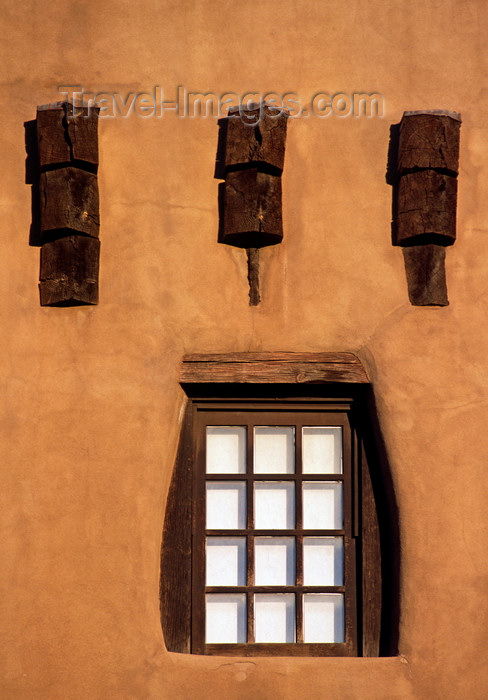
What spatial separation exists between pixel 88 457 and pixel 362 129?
1891 millimetres

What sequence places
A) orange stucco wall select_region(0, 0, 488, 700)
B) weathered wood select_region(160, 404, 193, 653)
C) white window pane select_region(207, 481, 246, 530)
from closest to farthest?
orange stucco wall select_region(0, 0, 488, 700), weathered wood select_region(160, 404, 193, 653), white window pane select_region(207, 481, 246, 530)

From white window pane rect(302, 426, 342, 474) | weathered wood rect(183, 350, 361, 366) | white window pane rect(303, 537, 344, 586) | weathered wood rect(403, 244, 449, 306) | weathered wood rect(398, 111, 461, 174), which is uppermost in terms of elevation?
weathered wood rect(398, 111, 461, 174)

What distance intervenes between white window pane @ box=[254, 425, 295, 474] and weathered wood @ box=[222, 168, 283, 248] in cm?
86

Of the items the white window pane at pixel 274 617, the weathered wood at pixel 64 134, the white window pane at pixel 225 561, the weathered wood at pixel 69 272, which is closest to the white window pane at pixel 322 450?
the white window pane at pixel 225 561

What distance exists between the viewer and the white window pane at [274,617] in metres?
3.65

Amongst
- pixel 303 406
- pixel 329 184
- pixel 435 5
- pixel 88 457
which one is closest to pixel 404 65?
pixel 435 5

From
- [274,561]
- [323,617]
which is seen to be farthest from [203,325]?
[323,617]

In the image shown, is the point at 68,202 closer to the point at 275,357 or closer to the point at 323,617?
the point at 275,357

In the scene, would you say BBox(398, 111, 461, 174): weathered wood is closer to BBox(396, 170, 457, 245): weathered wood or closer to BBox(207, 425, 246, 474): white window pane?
BBox(396, 170, 457, 245): weathered wood

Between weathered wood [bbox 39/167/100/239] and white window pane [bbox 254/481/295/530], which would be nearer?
weathered wood [bbox 39/167/100/239]

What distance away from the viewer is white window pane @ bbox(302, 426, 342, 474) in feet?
12.3

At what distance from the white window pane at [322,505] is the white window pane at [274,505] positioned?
2.5 inches

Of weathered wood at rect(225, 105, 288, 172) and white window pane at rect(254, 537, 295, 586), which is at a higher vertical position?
weathered wood at rect(225, 105, 288, 172)

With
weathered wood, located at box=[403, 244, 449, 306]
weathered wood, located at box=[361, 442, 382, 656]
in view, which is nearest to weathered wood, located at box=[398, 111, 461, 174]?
weathered wood, located at box=[403, 244, 449, 306]
